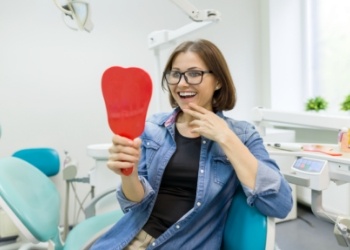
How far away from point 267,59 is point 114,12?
1.59 m

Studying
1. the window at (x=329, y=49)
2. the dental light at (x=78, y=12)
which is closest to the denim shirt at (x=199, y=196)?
the dental light at (x=78, y=12)

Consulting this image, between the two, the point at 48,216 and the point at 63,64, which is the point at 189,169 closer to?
the point at 48,216

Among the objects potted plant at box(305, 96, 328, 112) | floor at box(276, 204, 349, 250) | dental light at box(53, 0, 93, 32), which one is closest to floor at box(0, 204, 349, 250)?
floor at box(276, 204, 349, 250)

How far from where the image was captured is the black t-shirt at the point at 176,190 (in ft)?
3.52

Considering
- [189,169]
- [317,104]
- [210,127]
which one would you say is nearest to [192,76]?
[210,127]

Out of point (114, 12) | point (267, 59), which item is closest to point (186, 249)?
point (114, 12)

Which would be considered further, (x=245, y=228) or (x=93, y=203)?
(x=93, y=203)

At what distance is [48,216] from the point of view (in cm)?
125

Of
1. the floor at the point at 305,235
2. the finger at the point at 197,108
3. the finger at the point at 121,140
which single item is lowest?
the floor at the point at 305,235

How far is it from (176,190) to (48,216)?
55cm

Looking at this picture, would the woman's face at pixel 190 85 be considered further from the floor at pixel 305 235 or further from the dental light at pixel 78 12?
the floor at pixel 305 235

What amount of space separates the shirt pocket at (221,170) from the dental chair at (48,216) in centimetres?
8

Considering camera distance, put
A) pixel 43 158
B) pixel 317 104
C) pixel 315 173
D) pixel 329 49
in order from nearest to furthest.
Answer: pixel 315 173
pixel 43 158
pixel 317 104
pixel 329 49

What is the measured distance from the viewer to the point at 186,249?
1.02 metres
